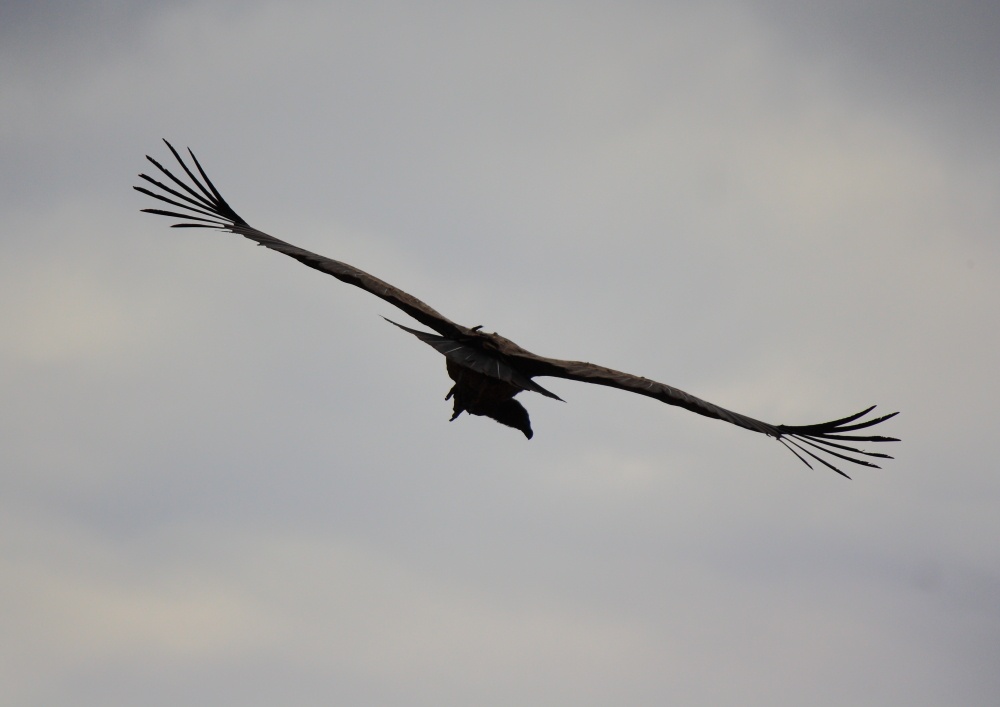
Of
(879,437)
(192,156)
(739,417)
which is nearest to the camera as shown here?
(879,437)

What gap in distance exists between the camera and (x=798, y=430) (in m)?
14.0

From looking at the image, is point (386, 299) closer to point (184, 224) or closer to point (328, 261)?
point (328, 261)

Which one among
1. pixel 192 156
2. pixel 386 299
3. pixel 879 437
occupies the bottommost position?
pixel 879 437

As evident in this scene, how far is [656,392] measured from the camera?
13.9 metres

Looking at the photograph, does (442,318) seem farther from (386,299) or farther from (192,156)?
(192,156)

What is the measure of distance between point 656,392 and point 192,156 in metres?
6.95

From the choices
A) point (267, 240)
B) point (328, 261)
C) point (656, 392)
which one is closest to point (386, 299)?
point (328, 261)

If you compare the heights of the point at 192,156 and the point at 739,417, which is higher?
the point at 192,156

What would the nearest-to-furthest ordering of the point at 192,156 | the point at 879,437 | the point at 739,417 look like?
the point at 879,437
the point at 739,417
the point at 192,156

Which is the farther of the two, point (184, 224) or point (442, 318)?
point (184, 224)

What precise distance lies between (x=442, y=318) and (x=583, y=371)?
6.30 ft

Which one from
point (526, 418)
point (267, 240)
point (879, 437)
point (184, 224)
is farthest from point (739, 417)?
point (184, 224)

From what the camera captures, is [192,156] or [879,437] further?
[192,156]

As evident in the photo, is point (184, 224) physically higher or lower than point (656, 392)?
higher
